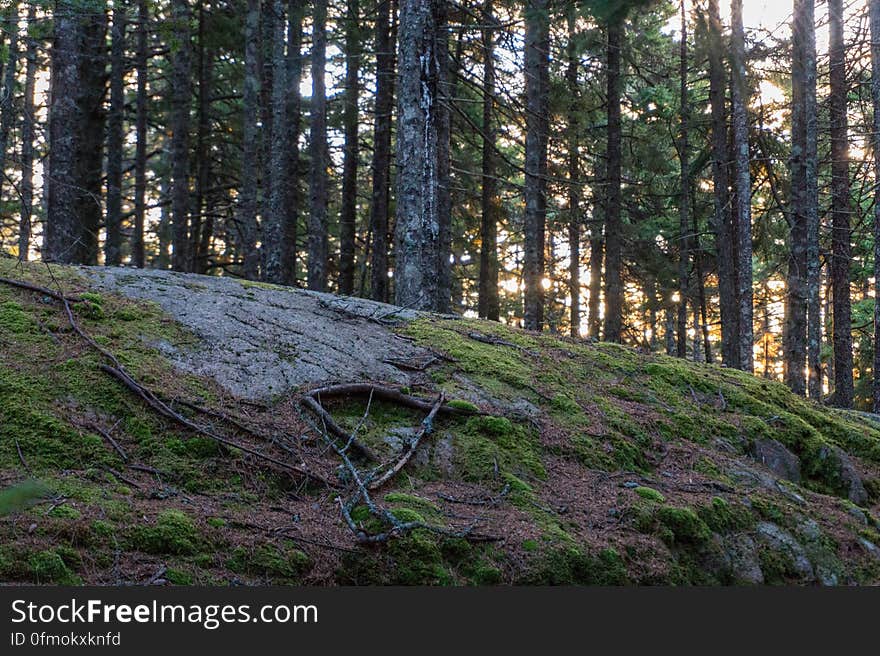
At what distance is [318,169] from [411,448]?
12335 millimetres

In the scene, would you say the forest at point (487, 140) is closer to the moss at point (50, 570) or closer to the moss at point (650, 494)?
the moss at point (650, 494)

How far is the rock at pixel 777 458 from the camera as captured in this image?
6656mm

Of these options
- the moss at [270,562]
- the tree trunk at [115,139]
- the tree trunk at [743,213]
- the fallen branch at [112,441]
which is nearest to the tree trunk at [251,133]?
the tree trunk at [115,139]

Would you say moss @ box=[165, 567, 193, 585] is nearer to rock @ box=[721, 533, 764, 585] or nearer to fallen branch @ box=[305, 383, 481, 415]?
fallen branch @ box=[305, 383, 481, 415]

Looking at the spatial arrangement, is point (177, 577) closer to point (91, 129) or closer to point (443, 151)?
point (443, 151)

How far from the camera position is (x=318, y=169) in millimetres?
16297

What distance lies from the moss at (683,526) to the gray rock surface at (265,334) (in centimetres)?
247

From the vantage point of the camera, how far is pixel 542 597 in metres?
3.65

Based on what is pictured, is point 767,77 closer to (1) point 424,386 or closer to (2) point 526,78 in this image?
(2) point 526,78


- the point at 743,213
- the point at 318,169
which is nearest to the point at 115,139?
the point at 318,169

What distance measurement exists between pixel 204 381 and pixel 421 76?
21.8ft

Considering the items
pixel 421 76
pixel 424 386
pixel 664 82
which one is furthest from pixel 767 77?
pixel 424 386

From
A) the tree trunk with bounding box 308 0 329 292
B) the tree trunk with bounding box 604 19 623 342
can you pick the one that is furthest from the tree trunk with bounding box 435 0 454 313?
the tree trunk with bounding box 604 19 623 342

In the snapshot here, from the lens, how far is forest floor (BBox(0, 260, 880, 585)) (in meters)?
3.84
